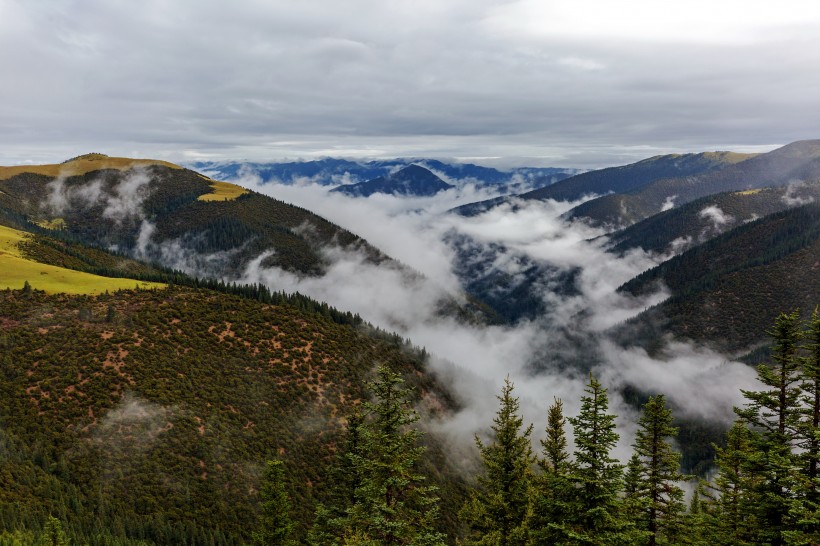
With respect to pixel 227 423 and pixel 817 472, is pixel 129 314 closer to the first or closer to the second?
pixel 227 423

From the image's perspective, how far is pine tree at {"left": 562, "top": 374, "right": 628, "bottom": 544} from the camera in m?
20.9

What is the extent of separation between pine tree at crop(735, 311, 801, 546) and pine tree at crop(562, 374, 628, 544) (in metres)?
6.30

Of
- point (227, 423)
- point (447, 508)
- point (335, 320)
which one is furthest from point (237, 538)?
point (335, 320)

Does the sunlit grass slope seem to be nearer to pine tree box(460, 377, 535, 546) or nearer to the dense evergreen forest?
the dense evergreen forest

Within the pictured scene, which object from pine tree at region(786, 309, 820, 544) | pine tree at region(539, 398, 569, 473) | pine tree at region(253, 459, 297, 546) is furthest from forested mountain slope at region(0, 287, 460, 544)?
pine tree at region(786, 309, 820, 544)

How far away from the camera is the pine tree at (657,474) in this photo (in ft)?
88.1

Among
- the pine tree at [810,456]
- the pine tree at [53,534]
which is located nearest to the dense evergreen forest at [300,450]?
the pine tree at [810,456]

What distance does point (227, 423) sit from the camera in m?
80.8

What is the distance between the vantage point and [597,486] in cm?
2142

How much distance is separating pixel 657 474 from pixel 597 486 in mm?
8637

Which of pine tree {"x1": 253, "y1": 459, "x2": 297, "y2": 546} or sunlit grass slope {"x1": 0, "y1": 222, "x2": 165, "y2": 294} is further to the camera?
sunlit grass slope {"x1": 0, "y1": 222, "x2": 165, "y2": 294}

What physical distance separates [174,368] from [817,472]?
90807 millimetres

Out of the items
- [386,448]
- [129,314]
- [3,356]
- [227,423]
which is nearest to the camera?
[386,448]

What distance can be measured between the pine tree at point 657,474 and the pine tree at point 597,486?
621 cm
